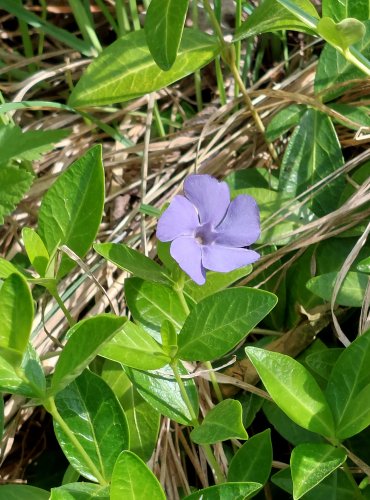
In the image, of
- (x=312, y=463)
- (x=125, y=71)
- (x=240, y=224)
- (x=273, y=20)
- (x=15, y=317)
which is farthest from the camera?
(x=125, y=71)

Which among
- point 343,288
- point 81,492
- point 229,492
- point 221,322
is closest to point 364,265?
point 343,288

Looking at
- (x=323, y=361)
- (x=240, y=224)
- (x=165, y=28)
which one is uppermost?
(x=165, y=28)

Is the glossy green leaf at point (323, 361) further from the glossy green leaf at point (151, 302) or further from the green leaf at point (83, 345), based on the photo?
the green leaf at point (83, 345)

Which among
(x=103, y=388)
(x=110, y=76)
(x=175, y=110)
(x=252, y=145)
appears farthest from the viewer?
(x=175, y=110)

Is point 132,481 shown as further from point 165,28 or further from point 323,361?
point 165,28

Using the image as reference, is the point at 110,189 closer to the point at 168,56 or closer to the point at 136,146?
the point at 136,146

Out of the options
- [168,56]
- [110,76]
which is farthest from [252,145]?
[168,56]

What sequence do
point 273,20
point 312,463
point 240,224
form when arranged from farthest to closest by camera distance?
point 273,20 < point 240,224 < point 312,463

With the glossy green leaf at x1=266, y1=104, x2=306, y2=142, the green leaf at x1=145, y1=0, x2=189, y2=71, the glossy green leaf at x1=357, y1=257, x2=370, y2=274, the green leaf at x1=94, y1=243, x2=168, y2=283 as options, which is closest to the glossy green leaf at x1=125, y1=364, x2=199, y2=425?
the green leaf at x1=94, y1=243, x2=168, y2=283
